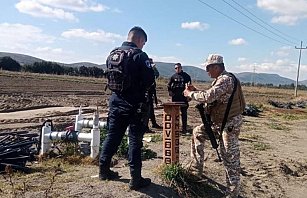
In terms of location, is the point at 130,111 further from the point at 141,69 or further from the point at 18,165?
the point at 18,165

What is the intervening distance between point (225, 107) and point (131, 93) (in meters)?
1.30

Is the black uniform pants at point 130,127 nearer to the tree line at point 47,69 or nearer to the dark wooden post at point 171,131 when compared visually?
the dark wooden post at point 171,131

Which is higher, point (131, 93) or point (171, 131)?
point (131, 93)

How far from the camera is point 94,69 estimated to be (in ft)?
230

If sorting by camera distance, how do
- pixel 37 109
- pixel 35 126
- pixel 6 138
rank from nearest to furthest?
1. pixel 6 138
2. pixel 35 126
3. pixel 37 109

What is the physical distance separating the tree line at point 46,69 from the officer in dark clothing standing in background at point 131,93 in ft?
190

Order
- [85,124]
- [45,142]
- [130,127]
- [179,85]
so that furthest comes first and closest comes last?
[179,85] → [85,124] → [45,142] → [130,127]

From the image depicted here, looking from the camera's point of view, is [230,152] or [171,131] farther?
[171,131]

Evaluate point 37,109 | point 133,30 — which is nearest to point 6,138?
point 133,30

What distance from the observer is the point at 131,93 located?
573 cm

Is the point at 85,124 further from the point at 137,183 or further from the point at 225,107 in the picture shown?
the point at 225,107

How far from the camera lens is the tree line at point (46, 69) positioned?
201 feet

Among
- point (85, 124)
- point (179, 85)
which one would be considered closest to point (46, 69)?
point (179, 85)

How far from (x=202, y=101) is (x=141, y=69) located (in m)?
0.97
